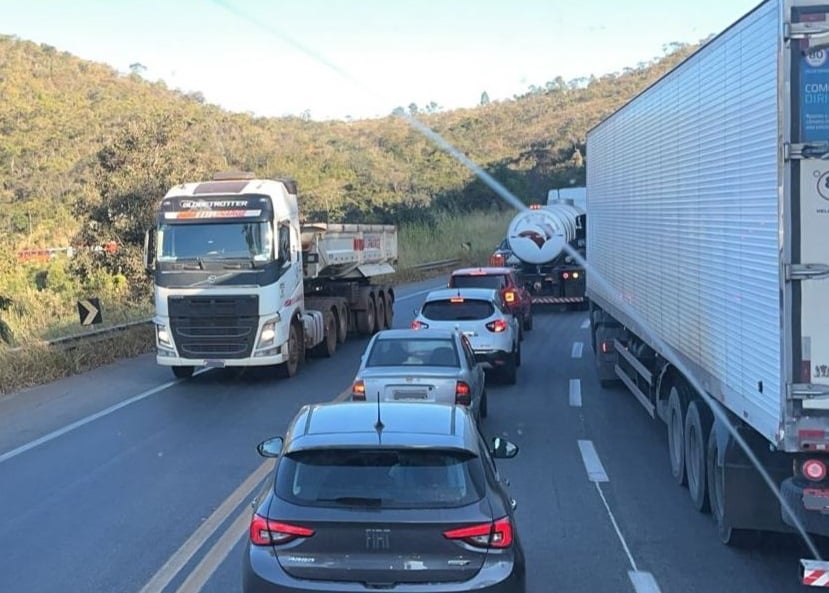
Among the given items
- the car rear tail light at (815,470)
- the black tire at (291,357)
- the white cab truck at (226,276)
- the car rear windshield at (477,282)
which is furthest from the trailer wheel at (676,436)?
the car rear windshield at (477,282)

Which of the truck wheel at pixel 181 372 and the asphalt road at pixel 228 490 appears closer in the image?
the asphalt road at pixel 228 490

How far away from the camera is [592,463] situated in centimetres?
1012

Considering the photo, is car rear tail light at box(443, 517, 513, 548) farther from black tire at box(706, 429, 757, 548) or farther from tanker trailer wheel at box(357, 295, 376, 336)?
tanker trailer wheel at box(357, 295, 376, 336)

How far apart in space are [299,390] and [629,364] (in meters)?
5.33

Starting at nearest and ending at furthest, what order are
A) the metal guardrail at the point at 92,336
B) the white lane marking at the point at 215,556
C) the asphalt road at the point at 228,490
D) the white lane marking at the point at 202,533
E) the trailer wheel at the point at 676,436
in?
the white lane marking at the point at 215,556 < the white lane marking at the point at 202,533 < the asphalt road at the point at 228,490 < the trailer wheel at the point at 676,436 < the metal guardrail at the point at 92,336

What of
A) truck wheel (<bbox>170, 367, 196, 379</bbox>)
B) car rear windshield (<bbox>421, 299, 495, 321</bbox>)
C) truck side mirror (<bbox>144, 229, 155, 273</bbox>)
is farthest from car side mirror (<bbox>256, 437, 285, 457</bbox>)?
truck wheel (<bbox>170, 367, 196, 379</bbox>)

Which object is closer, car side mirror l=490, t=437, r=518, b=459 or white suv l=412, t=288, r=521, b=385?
car side mirror l=490, t=437, r=518, b=459

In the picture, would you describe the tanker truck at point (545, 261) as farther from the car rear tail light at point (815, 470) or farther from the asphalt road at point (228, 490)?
the car rear tail light at point (815, 470)

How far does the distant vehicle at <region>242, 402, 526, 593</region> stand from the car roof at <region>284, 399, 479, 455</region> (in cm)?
1

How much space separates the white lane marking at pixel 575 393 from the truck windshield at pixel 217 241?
537 centimetres

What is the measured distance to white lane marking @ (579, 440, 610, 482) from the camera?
9.51 m

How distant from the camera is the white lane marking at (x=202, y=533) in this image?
6.59m

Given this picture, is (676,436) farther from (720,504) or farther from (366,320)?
(366,320)

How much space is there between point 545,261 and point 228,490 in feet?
69.0
